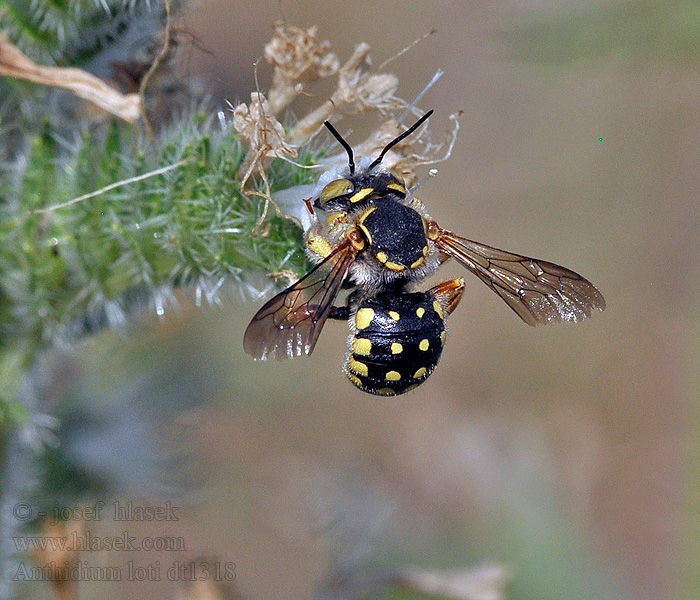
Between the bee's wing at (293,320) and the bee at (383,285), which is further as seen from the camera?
the bee at (383,285)

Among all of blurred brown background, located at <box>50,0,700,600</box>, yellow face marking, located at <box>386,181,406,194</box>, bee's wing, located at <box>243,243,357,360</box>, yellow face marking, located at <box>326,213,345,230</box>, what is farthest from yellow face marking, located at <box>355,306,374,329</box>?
blurred brown background, located at <box>50,0,700,600</box>

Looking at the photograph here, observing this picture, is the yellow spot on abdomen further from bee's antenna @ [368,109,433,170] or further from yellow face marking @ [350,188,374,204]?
bee's antenna @ [368,109,433,170]

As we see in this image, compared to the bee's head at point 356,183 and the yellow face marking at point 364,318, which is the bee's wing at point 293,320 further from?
the bee's head at point 356,183

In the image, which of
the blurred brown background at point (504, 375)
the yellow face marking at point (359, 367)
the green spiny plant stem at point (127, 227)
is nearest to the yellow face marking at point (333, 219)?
the green spiny plant stem at point (127, 227)

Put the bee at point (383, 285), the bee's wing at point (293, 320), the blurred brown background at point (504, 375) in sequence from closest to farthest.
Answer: the bee's wing at point (293, 320), the bee at point (383, 285), the blurred brown background at point (504, 375)

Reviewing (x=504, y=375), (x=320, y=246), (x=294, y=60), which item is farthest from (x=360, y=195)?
(x=504, y=375)

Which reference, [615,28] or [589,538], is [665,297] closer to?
[589,538]

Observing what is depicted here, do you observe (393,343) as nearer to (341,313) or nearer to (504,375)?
(341,313)
